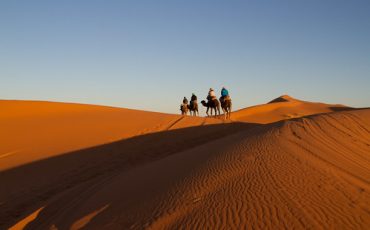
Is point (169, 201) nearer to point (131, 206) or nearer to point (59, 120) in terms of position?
point (131, 206)

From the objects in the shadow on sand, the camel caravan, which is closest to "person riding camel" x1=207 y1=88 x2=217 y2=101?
the camel caravan

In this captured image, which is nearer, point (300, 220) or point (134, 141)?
point (300, 220)

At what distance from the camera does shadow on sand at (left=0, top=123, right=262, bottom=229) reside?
31.7 ft

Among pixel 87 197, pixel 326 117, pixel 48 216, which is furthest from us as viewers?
pixel 326 117

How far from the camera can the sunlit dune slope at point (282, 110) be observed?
50.1 metres

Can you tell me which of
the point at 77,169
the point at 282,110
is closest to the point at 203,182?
the point at 77,169

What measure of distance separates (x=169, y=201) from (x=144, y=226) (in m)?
0.87

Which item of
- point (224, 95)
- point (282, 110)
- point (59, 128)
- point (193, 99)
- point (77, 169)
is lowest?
point (77, 169)

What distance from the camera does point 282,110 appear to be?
55.8 metres

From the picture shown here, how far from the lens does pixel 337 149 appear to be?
9.84 meters

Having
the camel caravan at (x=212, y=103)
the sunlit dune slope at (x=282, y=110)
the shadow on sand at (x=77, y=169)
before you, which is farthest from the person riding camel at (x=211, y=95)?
the sunlit dune slope at (x=282, y=110)

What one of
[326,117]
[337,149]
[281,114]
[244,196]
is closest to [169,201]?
[244,196]

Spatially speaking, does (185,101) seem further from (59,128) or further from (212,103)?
(59,128)

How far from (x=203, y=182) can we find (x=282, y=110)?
1974 inches
